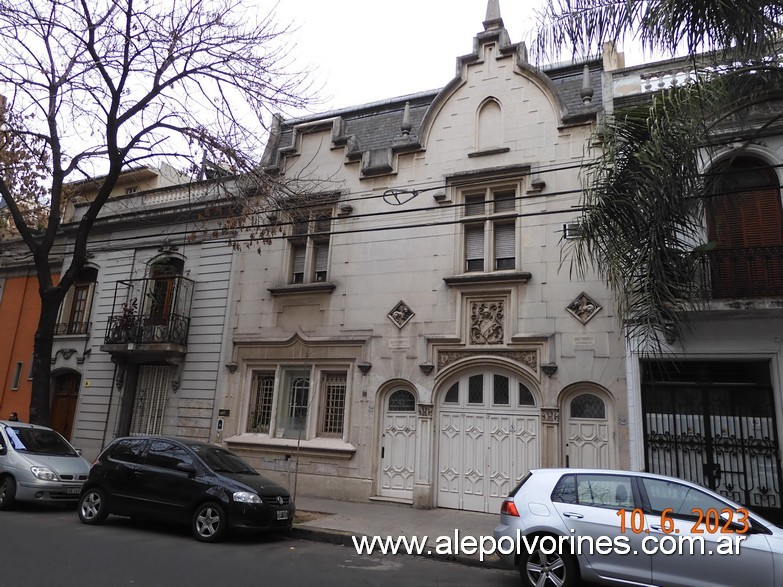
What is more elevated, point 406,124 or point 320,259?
point 406,124

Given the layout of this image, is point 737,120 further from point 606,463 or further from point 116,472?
point 116,472

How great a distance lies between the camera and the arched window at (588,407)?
11.5 metres

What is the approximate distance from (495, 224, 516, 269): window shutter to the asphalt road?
6.98 metres

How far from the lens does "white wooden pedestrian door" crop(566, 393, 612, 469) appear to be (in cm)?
1116

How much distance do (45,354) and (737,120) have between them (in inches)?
649

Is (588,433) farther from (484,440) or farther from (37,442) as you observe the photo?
(37,442)

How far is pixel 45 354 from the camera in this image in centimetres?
1374

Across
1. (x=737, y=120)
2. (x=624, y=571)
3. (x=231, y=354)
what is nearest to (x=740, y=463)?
(x=624, y=571)

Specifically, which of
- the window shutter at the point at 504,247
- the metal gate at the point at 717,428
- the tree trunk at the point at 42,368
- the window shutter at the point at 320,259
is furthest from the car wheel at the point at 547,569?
the tree trunk at the point at 42,368

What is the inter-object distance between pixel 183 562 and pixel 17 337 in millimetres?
16462

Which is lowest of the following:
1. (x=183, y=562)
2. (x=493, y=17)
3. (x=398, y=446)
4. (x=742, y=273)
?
(x=183, y=562)

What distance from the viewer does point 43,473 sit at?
423 inches

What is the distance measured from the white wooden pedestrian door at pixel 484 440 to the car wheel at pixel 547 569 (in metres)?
5.05
